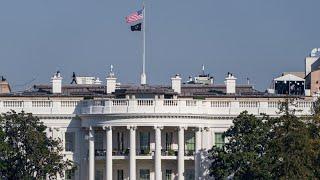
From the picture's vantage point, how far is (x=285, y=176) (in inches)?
7456

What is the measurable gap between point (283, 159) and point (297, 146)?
2.22m

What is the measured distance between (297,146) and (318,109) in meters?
7.89

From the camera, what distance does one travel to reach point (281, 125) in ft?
652

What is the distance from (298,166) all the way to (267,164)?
1081cm

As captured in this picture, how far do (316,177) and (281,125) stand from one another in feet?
28.9

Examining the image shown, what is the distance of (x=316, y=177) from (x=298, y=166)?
3234mm

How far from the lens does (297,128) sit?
191 m

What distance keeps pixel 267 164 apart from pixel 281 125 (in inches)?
140

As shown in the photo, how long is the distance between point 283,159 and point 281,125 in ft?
25.7

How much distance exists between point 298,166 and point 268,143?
11155 mm

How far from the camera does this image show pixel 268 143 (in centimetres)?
19950

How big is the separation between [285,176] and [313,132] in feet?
26.3

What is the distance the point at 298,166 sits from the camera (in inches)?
7426

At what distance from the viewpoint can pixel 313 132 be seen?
196125 millimetres
